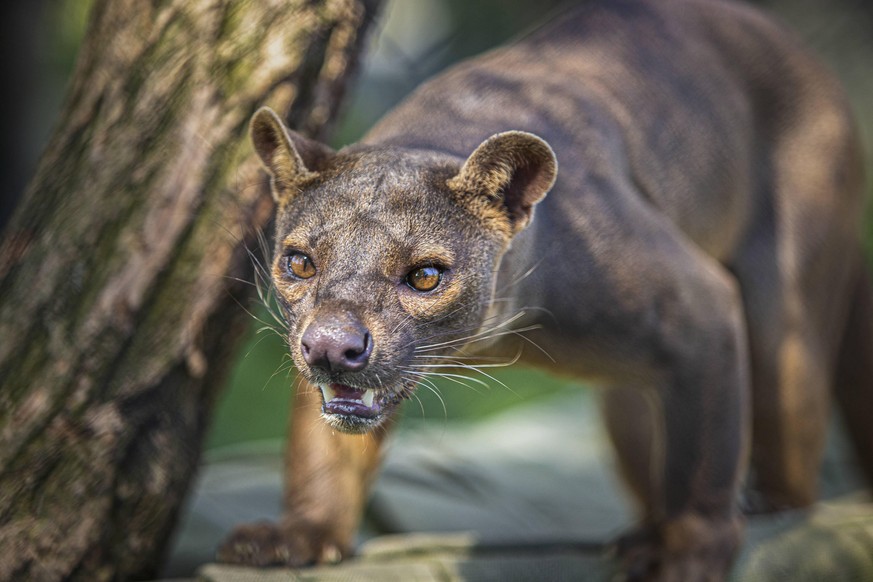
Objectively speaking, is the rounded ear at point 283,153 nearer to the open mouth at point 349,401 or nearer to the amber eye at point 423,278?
the amber eye at point 423,278

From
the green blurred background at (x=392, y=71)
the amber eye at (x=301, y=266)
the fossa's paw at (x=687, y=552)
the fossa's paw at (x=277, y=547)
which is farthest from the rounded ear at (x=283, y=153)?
the green blurred background at (x=392, y=71)

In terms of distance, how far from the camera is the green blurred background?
618cm

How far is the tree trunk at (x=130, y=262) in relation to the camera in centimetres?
278

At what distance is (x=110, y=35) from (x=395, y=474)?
2.26 m

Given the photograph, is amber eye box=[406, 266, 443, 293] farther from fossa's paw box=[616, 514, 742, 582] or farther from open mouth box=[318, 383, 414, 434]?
fossa's paw box=[616, 514, 742, 582]

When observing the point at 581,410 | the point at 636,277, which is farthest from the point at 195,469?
the point at 581,410

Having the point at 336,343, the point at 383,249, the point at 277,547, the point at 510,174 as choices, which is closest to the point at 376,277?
the point at 383,249

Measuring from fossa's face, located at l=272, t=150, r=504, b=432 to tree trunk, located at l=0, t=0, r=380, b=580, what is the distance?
0.51m

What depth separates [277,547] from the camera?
305 cm

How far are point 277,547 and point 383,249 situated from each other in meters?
1.16

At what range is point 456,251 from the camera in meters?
2.39

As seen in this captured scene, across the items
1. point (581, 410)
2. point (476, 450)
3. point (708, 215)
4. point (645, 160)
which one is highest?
point (645, 160)

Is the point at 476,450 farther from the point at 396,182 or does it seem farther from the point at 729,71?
the point at 396,182

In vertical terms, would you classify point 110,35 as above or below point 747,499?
above
